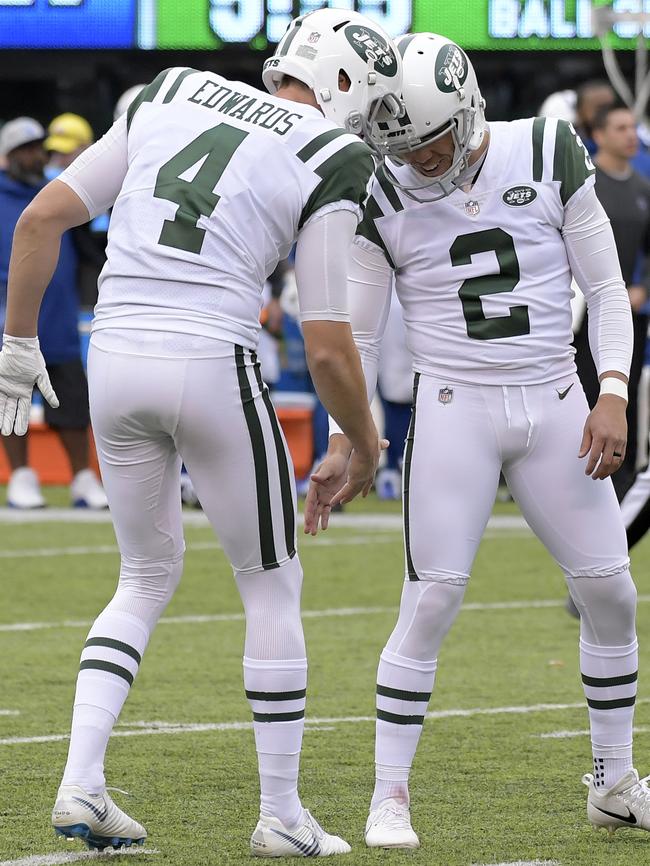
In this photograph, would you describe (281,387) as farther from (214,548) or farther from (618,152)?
(618,152)

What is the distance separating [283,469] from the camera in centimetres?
396

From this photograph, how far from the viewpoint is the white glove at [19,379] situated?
405cm

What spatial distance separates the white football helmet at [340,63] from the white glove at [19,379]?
82cm

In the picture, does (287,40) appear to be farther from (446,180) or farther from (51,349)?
(51,349)

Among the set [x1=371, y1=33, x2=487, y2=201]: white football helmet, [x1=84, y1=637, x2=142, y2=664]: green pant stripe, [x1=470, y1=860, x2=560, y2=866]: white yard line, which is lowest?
[x1=470, y1=860, x2=560, y2=866]: white yard line

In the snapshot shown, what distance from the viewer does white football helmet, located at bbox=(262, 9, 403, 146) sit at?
157 inches

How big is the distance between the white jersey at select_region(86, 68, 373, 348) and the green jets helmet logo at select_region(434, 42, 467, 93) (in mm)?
398

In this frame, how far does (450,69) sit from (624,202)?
440cm

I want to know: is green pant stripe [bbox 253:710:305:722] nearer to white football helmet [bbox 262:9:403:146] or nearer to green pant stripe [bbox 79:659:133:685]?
green pant stripe [bbox 79:659:133:685]

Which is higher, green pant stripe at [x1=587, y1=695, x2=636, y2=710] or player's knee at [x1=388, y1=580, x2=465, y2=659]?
player's knee at [x1=388, y1=580, x2=465, y2=659]

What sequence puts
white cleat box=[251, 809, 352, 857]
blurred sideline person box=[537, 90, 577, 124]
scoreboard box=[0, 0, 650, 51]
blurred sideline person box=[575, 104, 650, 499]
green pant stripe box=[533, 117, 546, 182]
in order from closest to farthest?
white cleat box=[251, 809, 352, 857] → green pant stripe box=[533, 117, 546, 182] → blurred sideline person box=[575, 104, 650, 499] → blurred sideline person box=[537, 90, 577, 124] → scoreboard box=[0, 0, 650, 51]

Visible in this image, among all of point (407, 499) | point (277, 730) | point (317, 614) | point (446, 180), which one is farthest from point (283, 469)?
point (317, 614)

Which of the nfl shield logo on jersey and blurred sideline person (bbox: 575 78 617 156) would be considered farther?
blurred sideline person (bbox: 575 78 617 156)

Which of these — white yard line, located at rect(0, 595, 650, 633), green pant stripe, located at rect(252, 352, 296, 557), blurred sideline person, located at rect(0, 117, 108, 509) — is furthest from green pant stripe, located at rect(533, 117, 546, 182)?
blurred sideline person, located at rect(0, 117, 108, 509)
